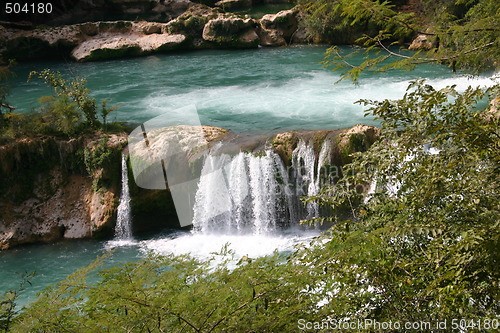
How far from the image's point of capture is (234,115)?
14133mm

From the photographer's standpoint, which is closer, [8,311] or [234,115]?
[8,311]

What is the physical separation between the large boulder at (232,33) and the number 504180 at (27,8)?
9.88 m

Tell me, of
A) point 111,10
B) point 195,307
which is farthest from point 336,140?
point 111,10

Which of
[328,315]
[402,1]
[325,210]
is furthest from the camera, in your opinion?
[402,1]

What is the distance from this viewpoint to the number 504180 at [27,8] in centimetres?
2514

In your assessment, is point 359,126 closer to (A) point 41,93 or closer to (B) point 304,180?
(B) point 304,180

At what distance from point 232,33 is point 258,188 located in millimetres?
15003

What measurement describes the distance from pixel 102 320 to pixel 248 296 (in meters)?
1.07

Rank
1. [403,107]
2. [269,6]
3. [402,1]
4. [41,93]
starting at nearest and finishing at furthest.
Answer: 1. [403,107]
2. [41,93]
3. [402,1]
4. [269,6]

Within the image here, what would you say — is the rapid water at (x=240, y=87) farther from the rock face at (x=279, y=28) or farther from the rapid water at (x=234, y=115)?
the rock face at (x=279, y=28)

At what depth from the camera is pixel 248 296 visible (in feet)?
11.4

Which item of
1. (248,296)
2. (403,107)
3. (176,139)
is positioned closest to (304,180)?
(176,139)

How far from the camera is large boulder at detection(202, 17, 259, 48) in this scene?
23.7 m

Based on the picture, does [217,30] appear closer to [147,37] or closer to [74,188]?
[147,37]
